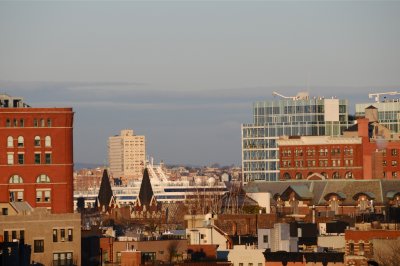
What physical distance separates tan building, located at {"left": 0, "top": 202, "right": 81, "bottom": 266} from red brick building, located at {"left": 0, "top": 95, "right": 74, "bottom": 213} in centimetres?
5143

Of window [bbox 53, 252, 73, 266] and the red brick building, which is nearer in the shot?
window [bbox 53, 252, 73, 266]

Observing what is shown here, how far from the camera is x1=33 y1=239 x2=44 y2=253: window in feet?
397

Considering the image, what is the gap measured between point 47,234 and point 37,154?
189ft

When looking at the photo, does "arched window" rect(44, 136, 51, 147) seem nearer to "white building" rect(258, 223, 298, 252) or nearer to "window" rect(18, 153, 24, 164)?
"window" rect(18, 153, 24, 164)

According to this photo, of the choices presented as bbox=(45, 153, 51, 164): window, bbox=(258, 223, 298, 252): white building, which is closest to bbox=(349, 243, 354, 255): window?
bbox=(258, 223, 298, 252): white building

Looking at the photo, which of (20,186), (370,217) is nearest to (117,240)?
(370,217)

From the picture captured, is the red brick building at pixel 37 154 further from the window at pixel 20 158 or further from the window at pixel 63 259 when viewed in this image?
the window at pixel 63 259

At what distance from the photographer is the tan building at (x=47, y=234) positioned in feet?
396

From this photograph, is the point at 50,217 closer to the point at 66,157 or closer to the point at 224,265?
the point at 224,265

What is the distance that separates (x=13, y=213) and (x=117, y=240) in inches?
283

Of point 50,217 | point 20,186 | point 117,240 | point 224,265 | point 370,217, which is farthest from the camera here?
point 20,186

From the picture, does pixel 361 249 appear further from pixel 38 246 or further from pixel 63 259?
pixel 38 246

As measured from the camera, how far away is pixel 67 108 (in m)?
180

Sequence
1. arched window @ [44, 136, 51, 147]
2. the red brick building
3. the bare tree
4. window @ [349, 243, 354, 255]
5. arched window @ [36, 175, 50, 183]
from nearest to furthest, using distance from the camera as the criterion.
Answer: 1. the bare tree
2. window @ [349, 243, 354, 255]
3. the red brick building
4. arched window @ [36, 175, 50, 183]
5. arched window @ [44, 136, 51, 147]
